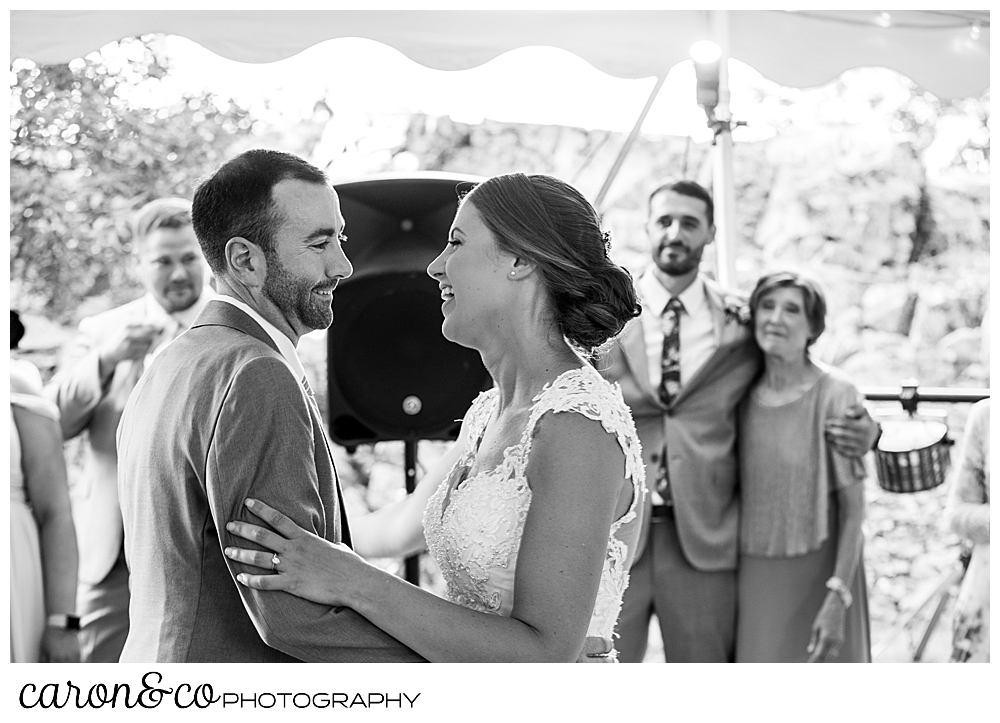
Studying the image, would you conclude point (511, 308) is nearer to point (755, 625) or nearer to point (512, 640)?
point (512, 640)

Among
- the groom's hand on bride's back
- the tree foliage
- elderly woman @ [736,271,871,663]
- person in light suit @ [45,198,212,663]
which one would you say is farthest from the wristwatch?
the tree foliage

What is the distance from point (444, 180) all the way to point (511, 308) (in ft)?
2.31

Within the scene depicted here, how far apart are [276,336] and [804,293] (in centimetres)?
Result: 202

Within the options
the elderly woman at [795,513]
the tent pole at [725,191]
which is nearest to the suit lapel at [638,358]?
the elderly woman at [795,513]

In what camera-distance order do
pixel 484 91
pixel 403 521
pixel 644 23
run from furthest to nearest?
pixel 484 91
pixel 644 23
pixel 403 521

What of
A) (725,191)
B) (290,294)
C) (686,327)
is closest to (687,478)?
(686,327)

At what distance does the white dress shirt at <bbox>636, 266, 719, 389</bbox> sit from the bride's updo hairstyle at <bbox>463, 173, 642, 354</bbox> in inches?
55.8

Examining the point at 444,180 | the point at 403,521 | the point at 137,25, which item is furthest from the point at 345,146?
the point at 403,521

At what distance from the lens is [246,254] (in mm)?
1702

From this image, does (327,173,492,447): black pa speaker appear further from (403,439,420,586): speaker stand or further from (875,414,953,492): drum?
(875,414,953,492): drum

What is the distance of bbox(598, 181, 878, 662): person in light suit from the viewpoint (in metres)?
3.13

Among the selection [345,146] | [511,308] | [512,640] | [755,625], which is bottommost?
[755,625]

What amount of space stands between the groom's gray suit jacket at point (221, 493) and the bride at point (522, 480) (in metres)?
0.04

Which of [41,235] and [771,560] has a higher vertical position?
[41,235]
